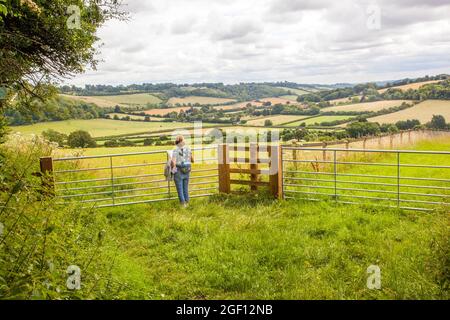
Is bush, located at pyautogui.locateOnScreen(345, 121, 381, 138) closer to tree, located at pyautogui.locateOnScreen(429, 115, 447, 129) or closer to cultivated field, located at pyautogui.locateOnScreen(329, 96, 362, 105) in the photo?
tree, located at pyautogui.locateOnScreen(429, 115, 447, 129)

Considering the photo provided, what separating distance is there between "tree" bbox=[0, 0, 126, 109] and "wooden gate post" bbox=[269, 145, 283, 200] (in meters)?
6.30

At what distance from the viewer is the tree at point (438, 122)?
31922 mm

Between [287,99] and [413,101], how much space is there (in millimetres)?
17662

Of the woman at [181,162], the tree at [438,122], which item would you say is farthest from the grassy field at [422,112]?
the woman at [181,162]

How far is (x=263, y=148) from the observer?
1118 cm

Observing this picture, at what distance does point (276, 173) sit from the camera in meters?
10.9

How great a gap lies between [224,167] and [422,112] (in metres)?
30.6

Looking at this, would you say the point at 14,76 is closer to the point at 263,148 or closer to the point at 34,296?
the point at 263,148

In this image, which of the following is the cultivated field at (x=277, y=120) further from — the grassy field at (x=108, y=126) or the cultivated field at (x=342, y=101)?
the cultivated field at (x=342, y=101)

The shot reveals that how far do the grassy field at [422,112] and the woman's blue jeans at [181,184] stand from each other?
93.0ft

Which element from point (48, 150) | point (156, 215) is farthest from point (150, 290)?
point (48, 150)

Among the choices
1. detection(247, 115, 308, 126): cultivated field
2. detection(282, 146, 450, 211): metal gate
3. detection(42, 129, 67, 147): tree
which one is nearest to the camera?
detection(282, 146, 450, 211): metal gate

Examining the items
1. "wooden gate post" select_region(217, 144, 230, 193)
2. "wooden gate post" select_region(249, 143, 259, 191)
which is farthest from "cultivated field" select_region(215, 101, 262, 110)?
"wooden gate post" select_region(249, 143, 259, 191)

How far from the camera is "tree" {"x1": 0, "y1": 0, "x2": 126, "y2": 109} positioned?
10281mm
